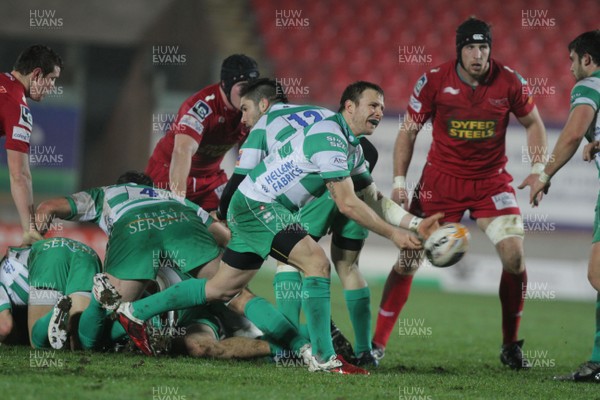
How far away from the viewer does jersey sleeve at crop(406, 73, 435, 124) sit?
23.3ft

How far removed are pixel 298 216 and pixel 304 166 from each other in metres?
1.09

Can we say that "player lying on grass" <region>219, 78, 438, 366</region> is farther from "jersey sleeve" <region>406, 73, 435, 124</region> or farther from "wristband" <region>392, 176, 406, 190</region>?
"jersey sleeve" <region>406, 73, 435, 124</region>

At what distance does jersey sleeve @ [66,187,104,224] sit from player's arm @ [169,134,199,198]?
0.84 metres

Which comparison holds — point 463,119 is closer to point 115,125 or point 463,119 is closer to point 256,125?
point 256,125

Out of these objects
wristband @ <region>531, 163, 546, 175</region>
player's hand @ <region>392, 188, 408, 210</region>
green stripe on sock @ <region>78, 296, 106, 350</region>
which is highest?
wristband @ <region>531, 163, 546, 175</region>

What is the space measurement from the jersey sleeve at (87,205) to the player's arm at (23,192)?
0.28 m

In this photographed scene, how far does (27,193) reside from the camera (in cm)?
646

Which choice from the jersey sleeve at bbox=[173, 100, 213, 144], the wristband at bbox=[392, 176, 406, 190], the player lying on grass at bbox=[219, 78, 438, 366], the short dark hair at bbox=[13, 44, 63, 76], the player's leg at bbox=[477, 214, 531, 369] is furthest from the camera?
the jersey sleeve at bbox=[173, 100, 213, 144]

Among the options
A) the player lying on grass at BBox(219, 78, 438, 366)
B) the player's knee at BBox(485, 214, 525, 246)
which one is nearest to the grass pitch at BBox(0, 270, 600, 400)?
the player lying on grass at BBox(219, 78, 438, 366)

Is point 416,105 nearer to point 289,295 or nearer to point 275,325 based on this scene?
point 289,295

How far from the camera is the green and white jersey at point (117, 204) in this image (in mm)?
6266

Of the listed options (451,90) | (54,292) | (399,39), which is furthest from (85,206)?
(399,39)

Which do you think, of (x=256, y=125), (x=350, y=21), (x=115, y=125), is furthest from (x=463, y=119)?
(x=350, y=21)

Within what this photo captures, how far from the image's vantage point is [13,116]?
6586mm
